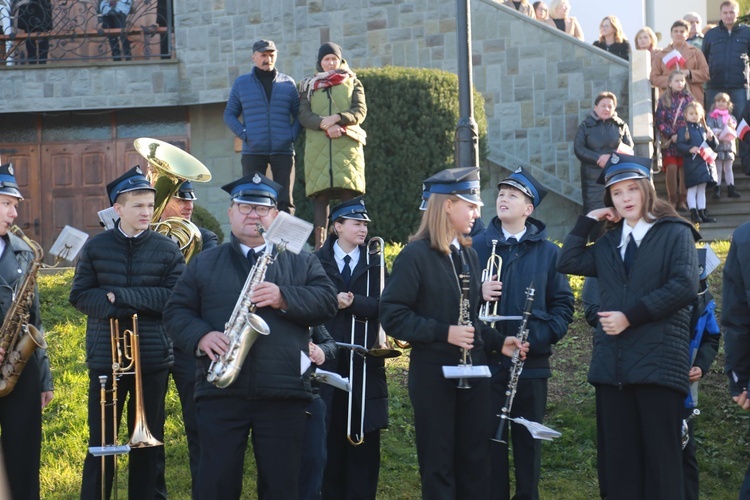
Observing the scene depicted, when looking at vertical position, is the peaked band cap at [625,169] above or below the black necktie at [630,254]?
above

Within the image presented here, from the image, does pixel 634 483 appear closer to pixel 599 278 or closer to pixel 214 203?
pixel 599 278

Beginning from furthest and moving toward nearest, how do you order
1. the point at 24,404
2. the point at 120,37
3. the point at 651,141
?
the point at 120,37, the point at 651,141, the point at 24,404

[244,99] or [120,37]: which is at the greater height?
[120,37]

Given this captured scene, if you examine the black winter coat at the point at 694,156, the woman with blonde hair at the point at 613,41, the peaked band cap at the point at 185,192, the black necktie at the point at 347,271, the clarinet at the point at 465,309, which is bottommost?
the clarinet at the point at 465,309

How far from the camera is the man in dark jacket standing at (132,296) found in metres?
7.75

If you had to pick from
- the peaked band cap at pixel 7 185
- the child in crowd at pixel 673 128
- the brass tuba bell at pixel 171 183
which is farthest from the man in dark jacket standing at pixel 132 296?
the child in crowd at pixel 673 128

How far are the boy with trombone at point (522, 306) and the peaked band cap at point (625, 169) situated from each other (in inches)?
31.5

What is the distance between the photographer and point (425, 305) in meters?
7.07

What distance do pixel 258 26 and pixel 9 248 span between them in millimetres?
12799

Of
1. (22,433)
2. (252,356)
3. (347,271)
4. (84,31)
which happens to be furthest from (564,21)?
(252,356)

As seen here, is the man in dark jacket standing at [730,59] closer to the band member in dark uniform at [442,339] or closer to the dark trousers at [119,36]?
the dark trousers at [119,36]

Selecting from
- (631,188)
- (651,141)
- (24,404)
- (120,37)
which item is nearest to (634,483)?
(631,188)

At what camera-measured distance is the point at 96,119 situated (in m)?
21.2

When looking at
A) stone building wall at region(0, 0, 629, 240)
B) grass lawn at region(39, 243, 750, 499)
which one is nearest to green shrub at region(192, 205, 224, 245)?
grass lawn at region(39, 243, 750, 499)
